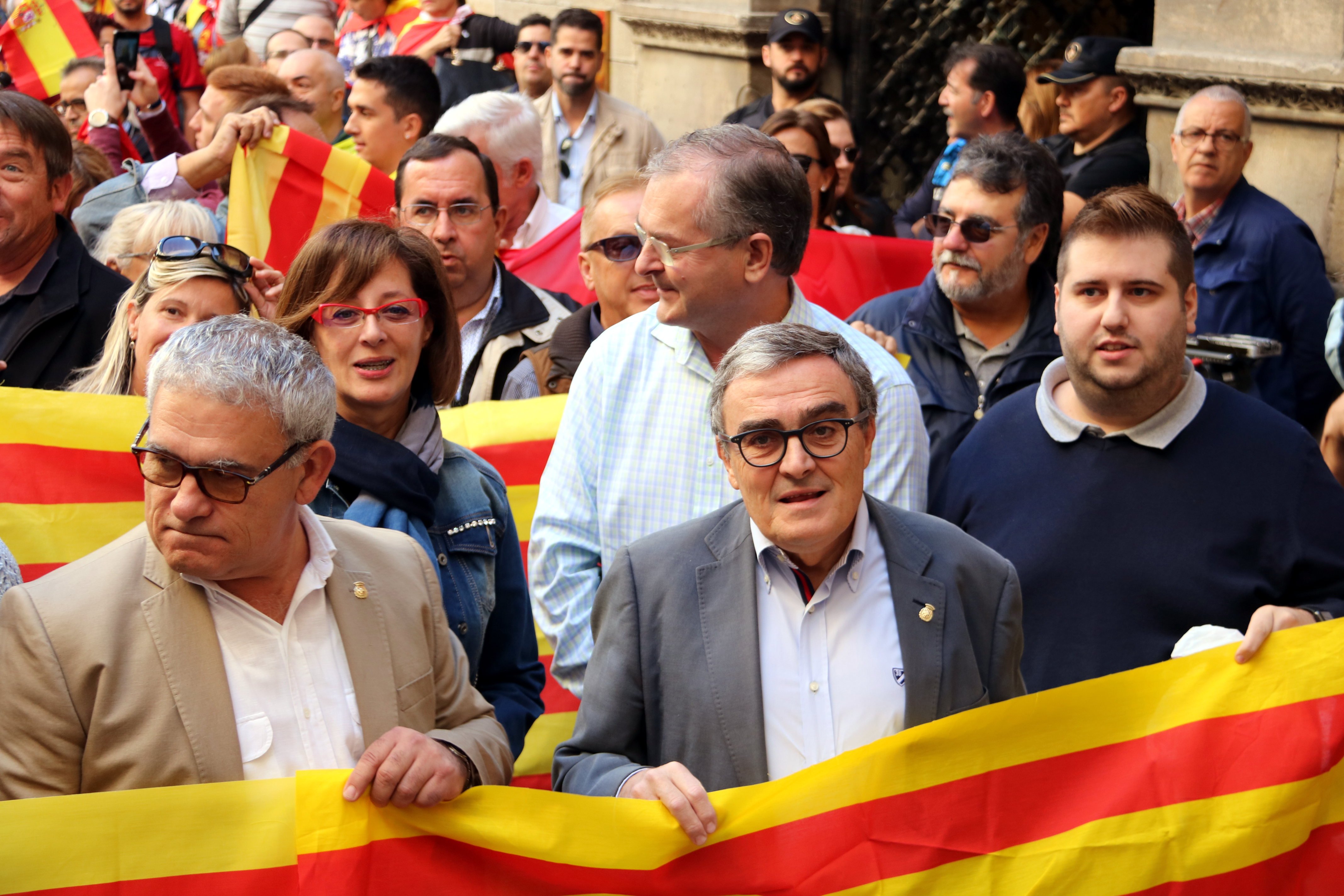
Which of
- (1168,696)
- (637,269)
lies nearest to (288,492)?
(637,269)

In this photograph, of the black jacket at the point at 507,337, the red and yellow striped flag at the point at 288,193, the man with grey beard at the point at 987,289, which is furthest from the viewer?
the red and yellow striped flag at the point at 288,193

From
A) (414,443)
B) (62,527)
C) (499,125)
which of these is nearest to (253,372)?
(414,443)

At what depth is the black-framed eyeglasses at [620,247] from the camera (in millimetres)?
5000

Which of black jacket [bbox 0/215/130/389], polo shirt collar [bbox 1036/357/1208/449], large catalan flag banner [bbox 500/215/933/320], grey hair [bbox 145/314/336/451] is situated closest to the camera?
grey hair [bbox 145/314/336/451]

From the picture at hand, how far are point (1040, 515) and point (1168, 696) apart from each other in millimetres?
785

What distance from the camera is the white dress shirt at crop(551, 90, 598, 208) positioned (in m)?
8.72

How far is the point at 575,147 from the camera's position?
8.77 meters

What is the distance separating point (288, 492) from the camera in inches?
106

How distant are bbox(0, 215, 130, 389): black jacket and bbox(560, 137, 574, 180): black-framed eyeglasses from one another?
4.17 metres

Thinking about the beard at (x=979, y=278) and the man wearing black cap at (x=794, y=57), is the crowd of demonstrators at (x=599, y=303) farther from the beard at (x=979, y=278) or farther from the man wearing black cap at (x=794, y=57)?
the man wearing black cap at (x=794, y=57)

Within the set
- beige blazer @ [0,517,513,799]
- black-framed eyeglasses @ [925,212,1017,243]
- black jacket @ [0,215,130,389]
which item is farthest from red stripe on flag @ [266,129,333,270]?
beige blazer @ [0,517,513,799]

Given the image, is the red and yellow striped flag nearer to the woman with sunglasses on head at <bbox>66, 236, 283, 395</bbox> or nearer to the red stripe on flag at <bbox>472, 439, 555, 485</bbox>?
the woman with sunglasses on head at <bbox>66, 236, 283, 395</bbox>

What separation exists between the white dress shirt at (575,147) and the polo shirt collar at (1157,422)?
5.25 meters

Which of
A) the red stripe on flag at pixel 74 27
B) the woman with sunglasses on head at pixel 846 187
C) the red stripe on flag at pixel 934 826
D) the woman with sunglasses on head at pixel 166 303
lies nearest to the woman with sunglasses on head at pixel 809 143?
the woman with sunglasses on head at pixel 846 187
